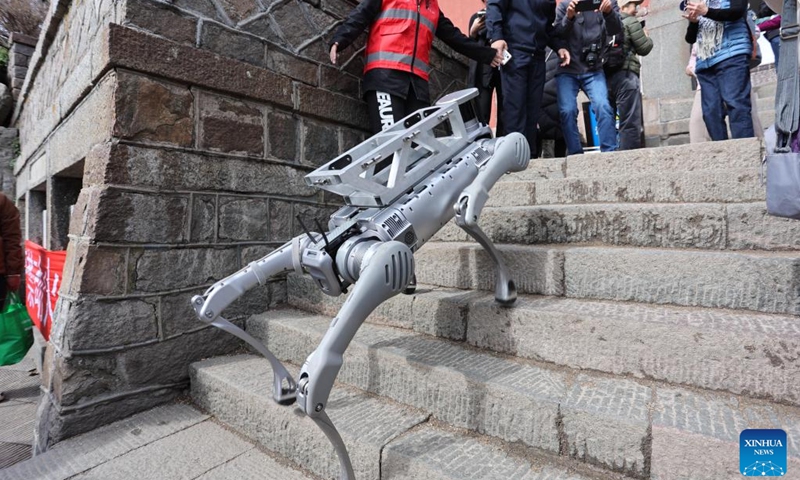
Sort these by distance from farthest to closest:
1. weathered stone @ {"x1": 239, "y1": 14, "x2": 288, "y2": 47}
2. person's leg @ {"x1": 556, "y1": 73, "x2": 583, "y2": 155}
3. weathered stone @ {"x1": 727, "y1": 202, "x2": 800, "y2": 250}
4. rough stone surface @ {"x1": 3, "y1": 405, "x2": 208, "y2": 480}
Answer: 1. person's leg @ {"x1": 556, "y1": 73, "x2": 583, "y2": 155}
2. weathered stone @ {"x1": 239, "y1": 14, "x2": 288, "y2": 47}
3. rough stone surface @ {"x1": 3, "y1": 405, "x2": 208, "y2": 480}
4. weathered stone @ {"x1": 727, "y1": 202, "x2": 800, "y2": 250}

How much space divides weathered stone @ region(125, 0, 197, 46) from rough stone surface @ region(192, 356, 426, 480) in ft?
6.87

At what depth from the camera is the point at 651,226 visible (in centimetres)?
225

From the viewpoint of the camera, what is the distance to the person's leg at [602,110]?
3756 millimetres

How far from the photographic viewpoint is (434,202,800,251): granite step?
1.99 meters

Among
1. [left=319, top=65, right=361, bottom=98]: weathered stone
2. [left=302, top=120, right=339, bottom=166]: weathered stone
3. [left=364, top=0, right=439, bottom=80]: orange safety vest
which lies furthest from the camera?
[left=319, top=65, right=361, bottom=98]: weathered stone

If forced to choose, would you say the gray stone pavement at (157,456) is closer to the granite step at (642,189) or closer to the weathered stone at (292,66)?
the granite step at (642,189)

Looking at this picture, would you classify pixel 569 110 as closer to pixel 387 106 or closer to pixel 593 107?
pixel 593 107

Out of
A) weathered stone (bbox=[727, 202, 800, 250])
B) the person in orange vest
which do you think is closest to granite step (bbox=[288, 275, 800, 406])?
weathered stone (bbox=[727, 202, 800, 250])

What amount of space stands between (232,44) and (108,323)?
1.98m

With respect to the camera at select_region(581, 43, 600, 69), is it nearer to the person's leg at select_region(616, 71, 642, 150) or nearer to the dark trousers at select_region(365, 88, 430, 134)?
the person's leg at select_region(616, 71, 642, 150)

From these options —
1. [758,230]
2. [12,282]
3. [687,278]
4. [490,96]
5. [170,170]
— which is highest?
[490,96]

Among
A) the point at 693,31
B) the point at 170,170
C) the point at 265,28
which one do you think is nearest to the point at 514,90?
the point at 693,31

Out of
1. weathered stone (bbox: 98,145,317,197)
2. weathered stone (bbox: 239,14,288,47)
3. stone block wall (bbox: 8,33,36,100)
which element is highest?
stone block wall (bbox: 8,33,36,100)

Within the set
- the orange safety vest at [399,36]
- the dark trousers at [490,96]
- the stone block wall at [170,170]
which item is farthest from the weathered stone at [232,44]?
the dark trousers at [490,96]
